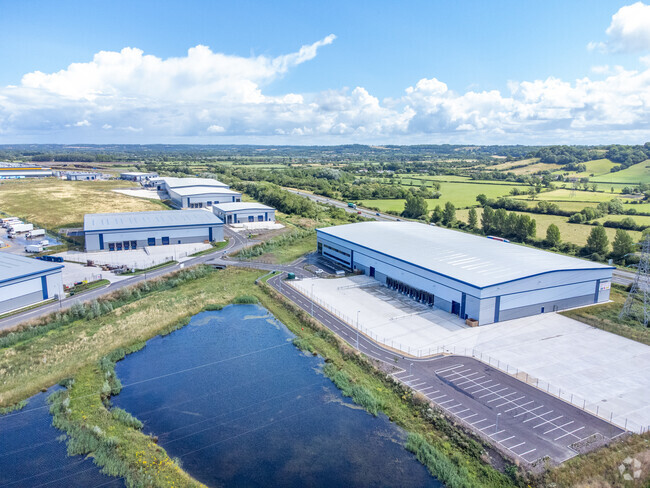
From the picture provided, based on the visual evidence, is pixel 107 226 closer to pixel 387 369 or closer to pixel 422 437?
pixel 387 369

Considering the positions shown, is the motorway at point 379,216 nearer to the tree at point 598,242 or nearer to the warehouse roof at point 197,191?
the tree at point 598,242

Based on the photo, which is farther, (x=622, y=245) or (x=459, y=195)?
(x=459, y=195)

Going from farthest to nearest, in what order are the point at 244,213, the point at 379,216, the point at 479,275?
the point at 379,216, the point at 244,213, the point at 479,275

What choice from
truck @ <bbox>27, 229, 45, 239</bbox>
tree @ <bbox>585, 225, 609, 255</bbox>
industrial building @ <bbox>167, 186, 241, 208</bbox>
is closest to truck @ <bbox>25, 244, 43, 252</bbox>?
truck @ <bbox>27, 229, 45, 239</bbox>

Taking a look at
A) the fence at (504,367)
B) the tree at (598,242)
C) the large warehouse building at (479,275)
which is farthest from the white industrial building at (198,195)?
the tree at (598,242)

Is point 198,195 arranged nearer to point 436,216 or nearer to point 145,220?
point 145,220

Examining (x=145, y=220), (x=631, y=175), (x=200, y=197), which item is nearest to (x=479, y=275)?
(x=145, y=220)
